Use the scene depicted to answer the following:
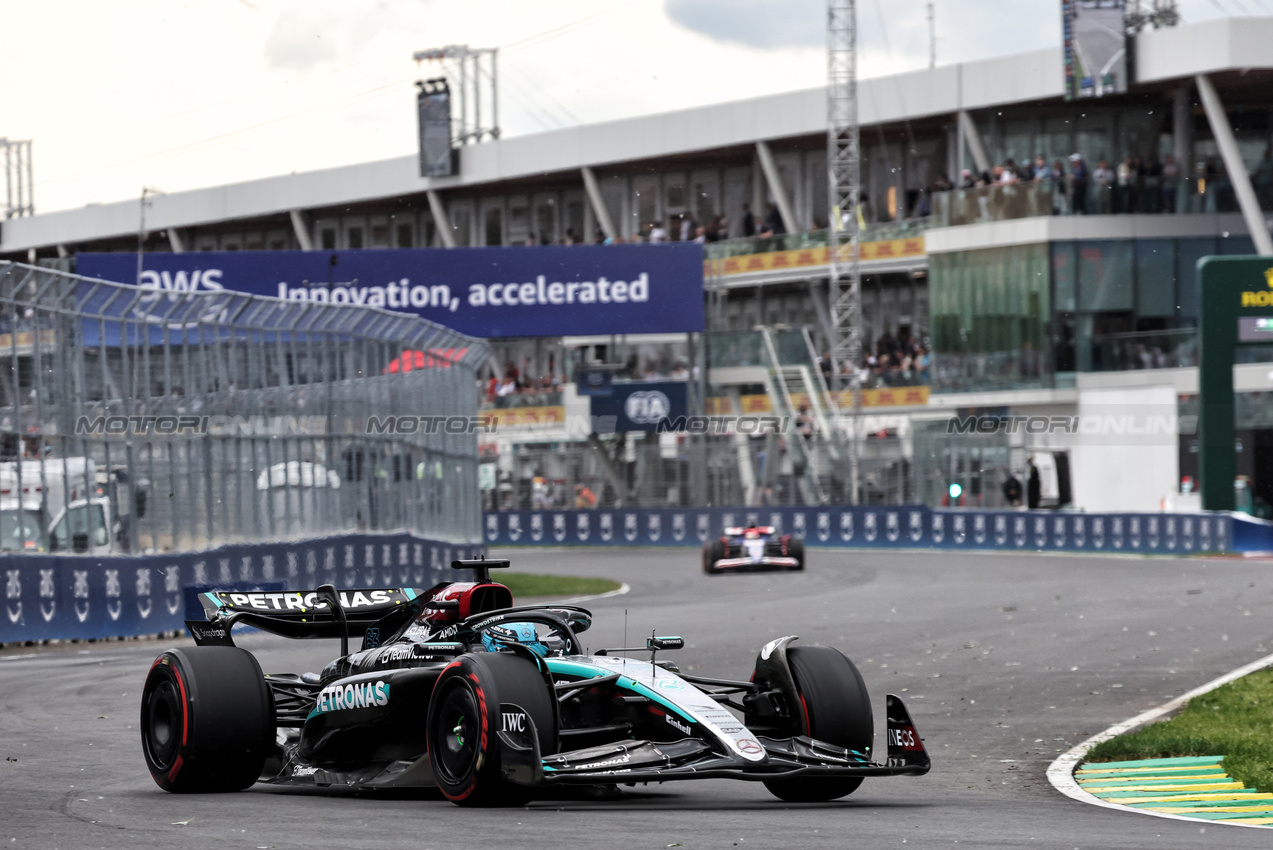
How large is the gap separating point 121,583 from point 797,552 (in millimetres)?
14483

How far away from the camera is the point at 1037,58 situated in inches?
1839

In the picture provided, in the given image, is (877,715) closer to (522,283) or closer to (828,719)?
(828,719)

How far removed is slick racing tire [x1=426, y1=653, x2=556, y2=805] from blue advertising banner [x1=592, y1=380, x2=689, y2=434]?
38.2m

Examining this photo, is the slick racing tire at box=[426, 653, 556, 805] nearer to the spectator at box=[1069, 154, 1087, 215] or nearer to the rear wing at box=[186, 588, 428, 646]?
the rear wing at box=[186, 588, 428, 646]

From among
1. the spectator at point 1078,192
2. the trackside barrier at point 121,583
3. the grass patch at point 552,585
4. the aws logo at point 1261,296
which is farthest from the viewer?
the spectator at point 1078,192

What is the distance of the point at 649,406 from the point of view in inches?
1811

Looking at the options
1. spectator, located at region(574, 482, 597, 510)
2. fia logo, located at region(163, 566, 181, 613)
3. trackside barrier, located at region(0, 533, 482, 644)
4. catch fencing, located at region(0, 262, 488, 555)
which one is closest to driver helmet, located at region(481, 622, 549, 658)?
trackside barrier, located at region(0, 533, 482, 644)

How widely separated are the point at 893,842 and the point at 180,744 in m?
3.47

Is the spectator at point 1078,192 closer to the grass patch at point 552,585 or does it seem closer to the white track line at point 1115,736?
the grass patch at point 552,585

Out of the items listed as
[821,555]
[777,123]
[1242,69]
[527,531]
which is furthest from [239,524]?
[777,123]

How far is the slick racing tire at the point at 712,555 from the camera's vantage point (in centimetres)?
3034

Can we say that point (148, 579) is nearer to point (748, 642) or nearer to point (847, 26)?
point (748, 642)

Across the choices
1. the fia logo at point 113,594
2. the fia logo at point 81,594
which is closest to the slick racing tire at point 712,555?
the fia logo at point 113,594

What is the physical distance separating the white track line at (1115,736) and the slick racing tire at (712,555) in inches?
633
